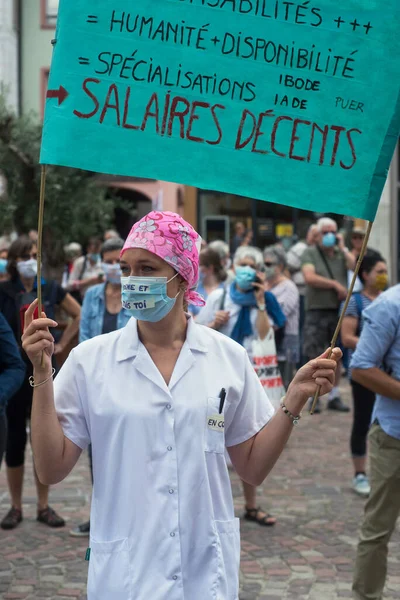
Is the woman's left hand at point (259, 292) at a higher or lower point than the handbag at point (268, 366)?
higher

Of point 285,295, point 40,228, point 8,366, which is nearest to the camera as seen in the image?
point 40,228

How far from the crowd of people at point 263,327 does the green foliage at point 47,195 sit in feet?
23.5

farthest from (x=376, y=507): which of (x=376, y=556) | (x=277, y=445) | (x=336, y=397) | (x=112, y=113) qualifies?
(x=336, y=397)

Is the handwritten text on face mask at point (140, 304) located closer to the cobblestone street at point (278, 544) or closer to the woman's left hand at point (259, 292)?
the cobblestone street at point (278, 544)

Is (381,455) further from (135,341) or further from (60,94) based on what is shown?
(60,94)

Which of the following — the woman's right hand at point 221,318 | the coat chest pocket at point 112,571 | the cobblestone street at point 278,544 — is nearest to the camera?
the coat chest pocket at point 112,571

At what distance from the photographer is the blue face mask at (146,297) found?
308cm

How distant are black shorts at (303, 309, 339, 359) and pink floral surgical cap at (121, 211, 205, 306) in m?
8.29

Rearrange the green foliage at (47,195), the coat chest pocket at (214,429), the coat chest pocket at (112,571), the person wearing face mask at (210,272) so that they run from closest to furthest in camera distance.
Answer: the coat chest pocket at (112,571) < the coat chest pocket at (214,429) < the person wearing face mask at (210,272) < the green foliage at (47,195)

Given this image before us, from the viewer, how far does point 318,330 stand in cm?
1141

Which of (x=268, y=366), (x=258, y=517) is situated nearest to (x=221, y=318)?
(x=268, y=366)

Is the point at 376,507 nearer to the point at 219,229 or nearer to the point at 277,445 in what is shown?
the point at 277,445

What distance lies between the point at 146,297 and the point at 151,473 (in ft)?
1.79

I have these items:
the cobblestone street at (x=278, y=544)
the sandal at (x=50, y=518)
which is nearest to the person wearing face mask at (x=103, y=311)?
the sandal at (x=50, y=518)
